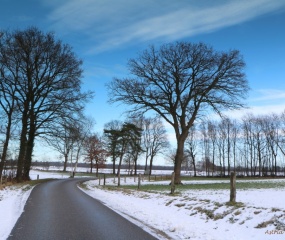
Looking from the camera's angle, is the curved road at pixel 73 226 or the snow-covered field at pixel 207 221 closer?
the curved road at pixel 73 226

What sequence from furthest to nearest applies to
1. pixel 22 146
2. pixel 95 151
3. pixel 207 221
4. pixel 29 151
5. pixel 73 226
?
pixel 95 151 < pixel 29 151 < pixel 22 146 < pixel 207 221 < pixel 73 226

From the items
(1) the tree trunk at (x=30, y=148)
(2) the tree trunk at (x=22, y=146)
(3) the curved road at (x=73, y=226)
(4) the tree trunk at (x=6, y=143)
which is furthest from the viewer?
(1) the tree trunk at (x=30, y=148)

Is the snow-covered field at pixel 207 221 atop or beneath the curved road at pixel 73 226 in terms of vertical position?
atop

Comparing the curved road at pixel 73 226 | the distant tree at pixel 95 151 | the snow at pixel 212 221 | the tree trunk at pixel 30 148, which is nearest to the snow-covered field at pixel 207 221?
the snow at pixel 212 221

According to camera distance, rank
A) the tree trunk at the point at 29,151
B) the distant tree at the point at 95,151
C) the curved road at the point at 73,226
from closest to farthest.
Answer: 1. the curved road at the point at 73,226
2. the tree trunk at the point at 29,151
3. the distant tree at the point at 95,151

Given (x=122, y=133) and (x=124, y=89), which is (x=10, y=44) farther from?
(x=122, y=133)

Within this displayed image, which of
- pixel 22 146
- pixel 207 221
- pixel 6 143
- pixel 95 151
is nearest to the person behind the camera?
pixel 207 221

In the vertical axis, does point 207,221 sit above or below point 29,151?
below

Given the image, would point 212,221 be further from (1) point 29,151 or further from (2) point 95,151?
(2) point 95,151

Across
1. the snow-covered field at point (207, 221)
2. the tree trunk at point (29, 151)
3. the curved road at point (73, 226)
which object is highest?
the tree trunk at point (29, 151)

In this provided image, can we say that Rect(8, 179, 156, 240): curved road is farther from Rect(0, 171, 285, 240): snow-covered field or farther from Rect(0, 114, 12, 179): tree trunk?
Rect(0, 114, 12, 179): tree trunk

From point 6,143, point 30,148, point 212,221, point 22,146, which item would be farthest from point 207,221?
point 30,148

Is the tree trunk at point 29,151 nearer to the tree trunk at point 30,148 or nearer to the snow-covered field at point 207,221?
the tree trunk at point 30,148

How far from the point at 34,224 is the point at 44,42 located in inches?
916
